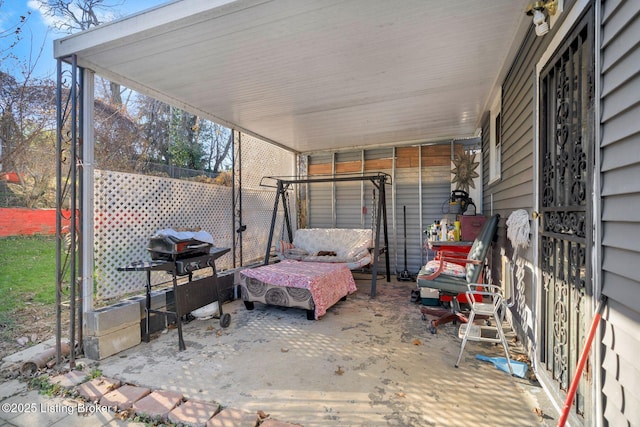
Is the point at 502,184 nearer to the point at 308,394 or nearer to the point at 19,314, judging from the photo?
the point at 308,394

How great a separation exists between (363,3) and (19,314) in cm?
511

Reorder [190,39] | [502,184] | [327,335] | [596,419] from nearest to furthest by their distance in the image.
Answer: [596,419] → [190,39] → [327,335] → [502,184]

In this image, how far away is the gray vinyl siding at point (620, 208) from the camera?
118 centimetres

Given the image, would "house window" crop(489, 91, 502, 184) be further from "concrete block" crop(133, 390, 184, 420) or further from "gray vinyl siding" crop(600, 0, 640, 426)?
"concrete block" crop(133, 390, 184, 420)

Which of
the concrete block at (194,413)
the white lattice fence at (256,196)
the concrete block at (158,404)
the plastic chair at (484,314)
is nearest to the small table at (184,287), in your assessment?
the concrete block at (158,404)

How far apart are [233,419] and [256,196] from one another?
4302 mm

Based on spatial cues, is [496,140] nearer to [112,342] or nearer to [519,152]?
[519,152]

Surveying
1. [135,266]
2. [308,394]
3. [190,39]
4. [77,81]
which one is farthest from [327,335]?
[77,81]

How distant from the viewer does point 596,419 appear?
1454 millimetres

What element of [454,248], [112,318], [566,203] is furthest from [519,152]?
[112,318]

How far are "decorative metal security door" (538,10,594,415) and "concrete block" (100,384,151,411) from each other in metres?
2.72

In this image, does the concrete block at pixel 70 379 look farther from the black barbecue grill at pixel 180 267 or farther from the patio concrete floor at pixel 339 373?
the black barbecue grill at pixel 180 267

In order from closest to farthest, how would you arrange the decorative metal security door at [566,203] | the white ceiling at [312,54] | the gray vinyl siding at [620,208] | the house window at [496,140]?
the gray vinyl siding at [620,208] → the decorative metal security door at [566,203] → the white ceiling at [312,54] → the house window at [496,140]

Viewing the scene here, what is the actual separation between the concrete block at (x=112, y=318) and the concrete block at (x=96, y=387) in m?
0.53
